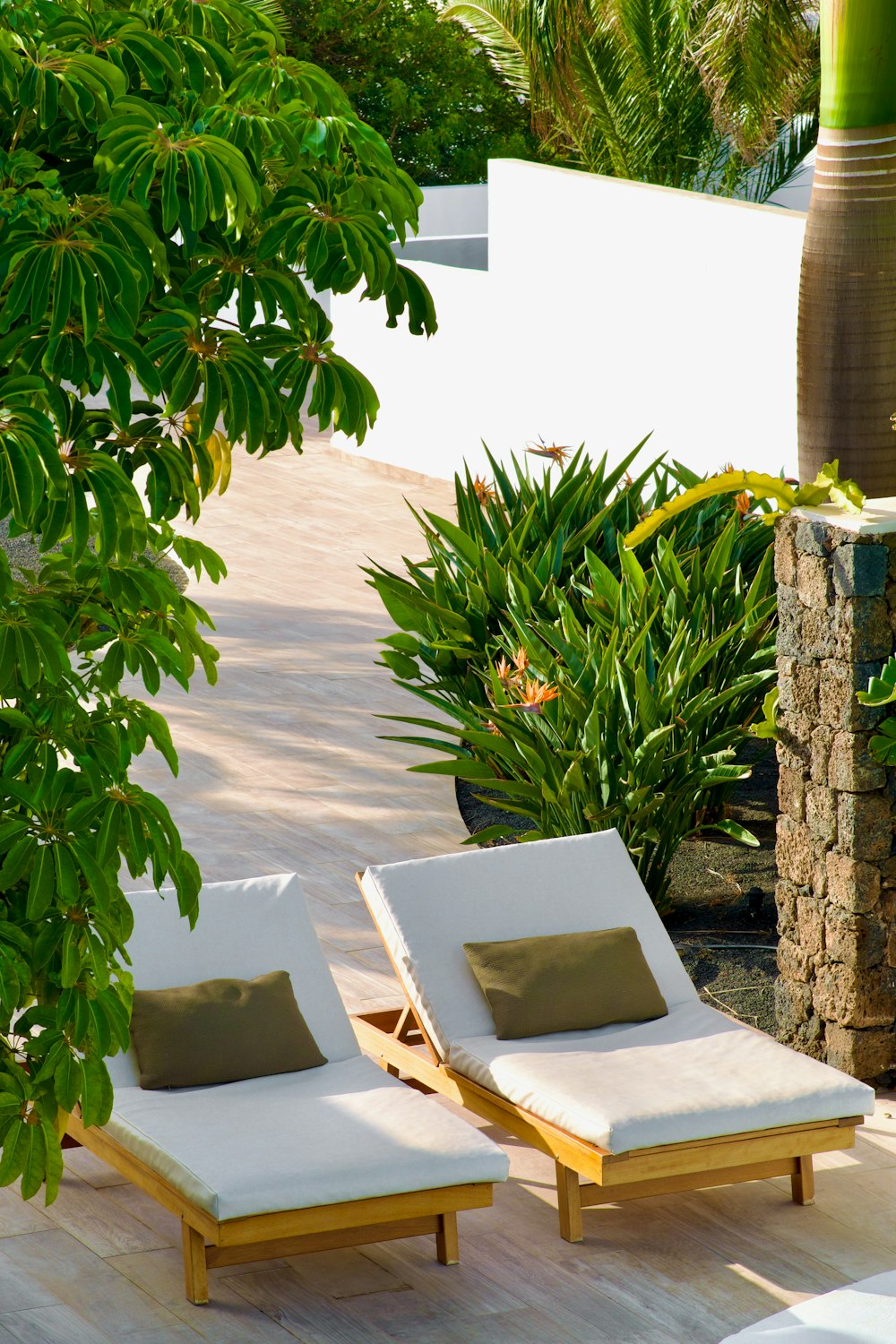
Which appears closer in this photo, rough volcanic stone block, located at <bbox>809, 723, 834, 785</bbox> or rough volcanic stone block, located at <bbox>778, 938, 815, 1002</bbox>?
rough volcanic stone block, located at <bbox>809, 723, 834, 785</bbox>

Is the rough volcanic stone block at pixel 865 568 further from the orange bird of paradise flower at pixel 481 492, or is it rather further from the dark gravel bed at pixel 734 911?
the orange bird of paradise flower at pixel 481 492

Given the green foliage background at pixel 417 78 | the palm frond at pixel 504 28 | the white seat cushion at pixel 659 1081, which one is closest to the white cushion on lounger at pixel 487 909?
the white seat cushion at pixel 659 1081

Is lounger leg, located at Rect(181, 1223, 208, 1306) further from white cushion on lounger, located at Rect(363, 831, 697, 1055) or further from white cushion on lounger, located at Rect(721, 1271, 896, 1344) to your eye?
white cushion on lounger, located at Rect(721, 1271, 896, 1344)

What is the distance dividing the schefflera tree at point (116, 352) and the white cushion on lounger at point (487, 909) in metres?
1.79

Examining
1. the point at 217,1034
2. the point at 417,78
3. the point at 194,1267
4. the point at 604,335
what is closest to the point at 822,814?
the point at 217,1034

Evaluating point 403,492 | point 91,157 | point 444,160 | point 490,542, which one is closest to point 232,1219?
point 91,157

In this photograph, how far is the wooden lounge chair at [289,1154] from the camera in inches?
157

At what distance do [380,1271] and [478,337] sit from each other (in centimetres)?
1015

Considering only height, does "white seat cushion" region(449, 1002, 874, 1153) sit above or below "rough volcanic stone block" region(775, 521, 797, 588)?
below

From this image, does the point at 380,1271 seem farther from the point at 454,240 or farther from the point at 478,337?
the point at 454,240

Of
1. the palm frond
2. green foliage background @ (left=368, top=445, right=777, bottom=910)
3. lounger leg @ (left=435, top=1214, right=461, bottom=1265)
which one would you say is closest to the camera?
lounger leg @ (left=435, top=1214, right=461, bottom=1265)

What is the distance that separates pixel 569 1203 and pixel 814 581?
6.04 feet

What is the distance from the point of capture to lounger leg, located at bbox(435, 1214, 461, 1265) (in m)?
4.29

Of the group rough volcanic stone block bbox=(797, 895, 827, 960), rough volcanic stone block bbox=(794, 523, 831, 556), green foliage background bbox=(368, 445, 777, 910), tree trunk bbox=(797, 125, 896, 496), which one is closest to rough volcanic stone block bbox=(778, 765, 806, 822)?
rough volcanic stone block bbox=(797, 895, 827, 960)
